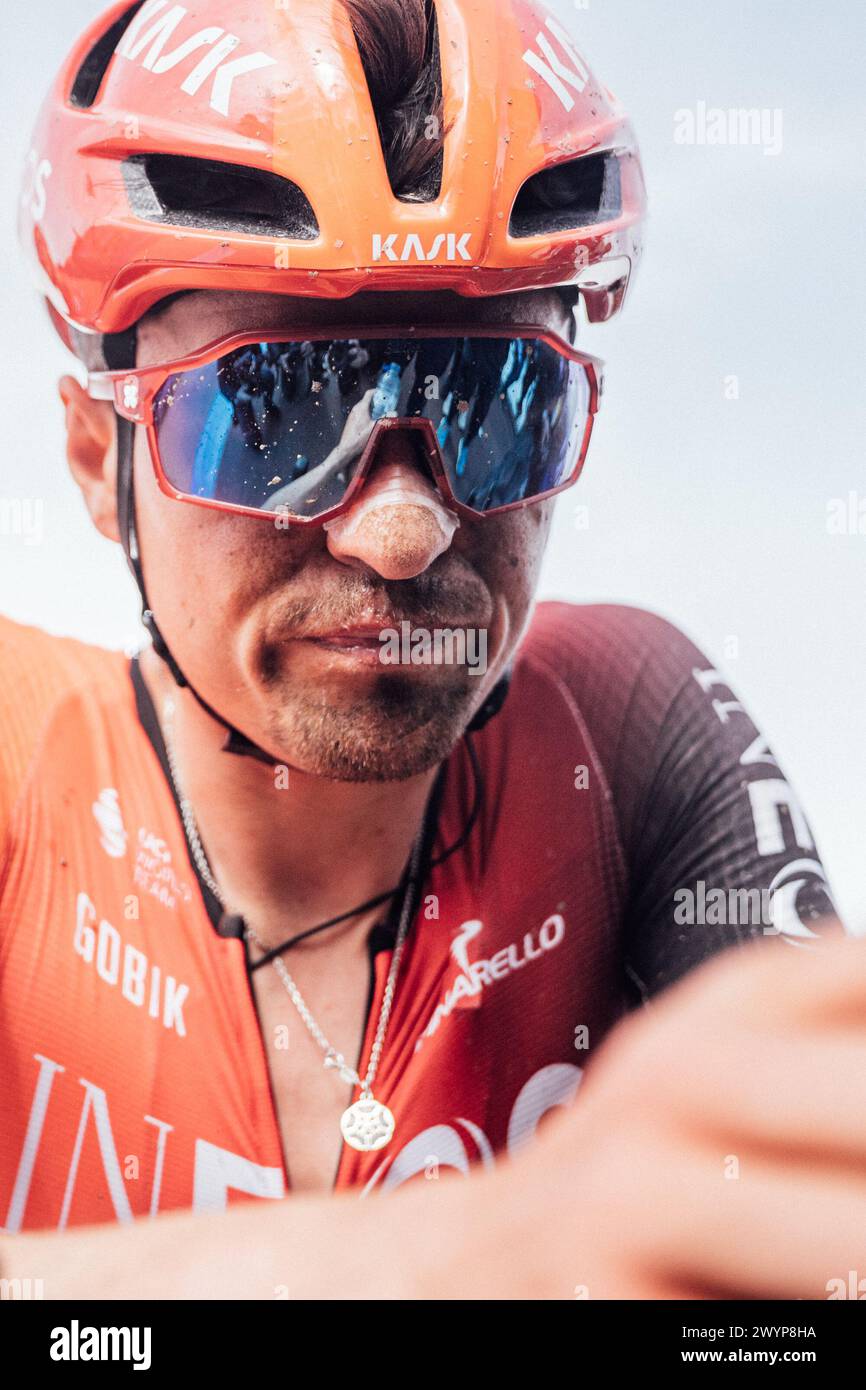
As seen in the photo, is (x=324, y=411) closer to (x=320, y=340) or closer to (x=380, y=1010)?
(x=320, y=340)

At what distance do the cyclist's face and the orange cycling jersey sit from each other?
241 millimetres

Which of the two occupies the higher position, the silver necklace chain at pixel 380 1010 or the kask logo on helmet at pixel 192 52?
the kask logo on helmet at pixel 192 52

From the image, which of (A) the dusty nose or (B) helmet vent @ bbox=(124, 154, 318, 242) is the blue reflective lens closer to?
(A) the dusty nose

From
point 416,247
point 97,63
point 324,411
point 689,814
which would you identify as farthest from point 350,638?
point 97,63

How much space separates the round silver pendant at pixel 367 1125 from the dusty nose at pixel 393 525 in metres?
0.67

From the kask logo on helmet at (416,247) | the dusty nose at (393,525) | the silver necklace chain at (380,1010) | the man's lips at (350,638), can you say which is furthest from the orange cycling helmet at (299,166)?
the silver necklace chain at (380,1010)

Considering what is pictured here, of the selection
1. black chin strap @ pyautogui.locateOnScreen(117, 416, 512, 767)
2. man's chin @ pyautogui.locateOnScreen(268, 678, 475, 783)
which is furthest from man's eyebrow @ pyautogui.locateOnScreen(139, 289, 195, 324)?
man's chin @ pyautogui.locateOnScreen(268, 678, 475, 783)

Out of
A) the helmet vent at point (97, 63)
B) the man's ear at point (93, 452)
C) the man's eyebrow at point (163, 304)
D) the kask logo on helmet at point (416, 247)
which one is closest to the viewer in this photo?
the kask logo on helmet at point (416, 247)

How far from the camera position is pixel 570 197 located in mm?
1549

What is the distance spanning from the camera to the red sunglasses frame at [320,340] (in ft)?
4.56

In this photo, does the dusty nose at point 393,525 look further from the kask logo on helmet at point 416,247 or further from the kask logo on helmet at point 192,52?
the kask logo on helmet at point 192,52

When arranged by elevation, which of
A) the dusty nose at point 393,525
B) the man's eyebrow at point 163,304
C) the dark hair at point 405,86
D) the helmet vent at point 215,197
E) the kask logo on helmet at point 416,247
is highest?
the dark hair at point 405,86

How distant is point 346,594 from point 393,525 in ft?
0.33
